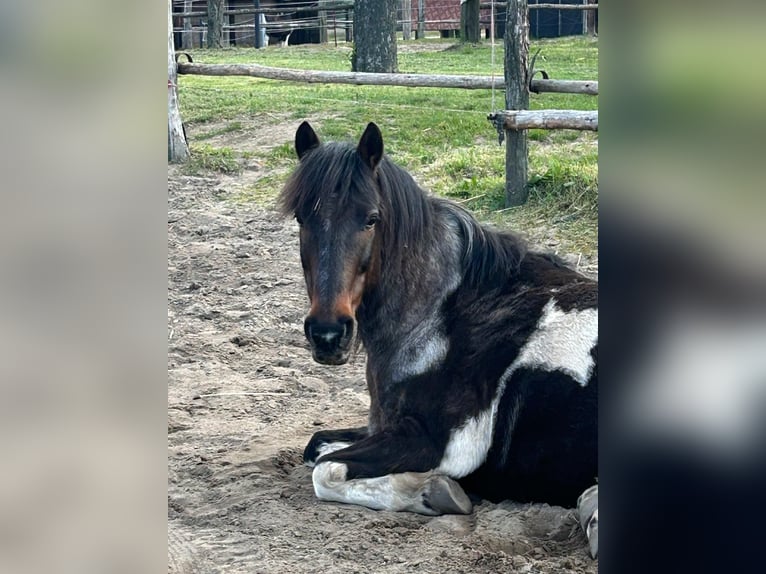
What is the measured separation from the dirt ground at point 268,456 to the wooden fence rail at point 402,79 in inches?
102

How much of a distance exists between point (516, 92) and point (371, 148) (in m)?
4.63

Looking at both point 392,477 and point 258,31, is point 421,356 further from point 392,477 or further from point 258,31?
point 258,31

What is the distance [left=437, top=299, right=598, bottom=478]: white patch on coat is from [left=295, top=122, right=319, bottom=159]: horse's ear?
125cm

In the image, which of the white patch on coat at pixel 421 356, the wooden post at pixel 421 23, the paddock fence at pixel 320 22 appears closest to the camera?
the white patch on coat at pixel 421 356

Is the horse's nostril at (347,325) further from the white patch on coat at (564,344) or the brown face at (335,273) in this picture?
the white patch on coat at (564,344)

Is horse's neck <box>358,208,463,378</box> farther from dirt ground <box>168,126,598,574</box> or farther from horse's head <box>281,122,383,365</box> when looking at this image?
dirt ground <box>168,126,598,574</box>

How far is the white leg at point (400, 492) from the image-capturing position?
144 inches

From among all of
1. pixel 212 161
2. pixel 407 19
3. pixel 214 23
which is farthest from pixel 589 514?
pixel 407 19

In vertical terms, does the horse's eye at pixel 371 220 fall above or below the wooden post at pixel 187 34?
below

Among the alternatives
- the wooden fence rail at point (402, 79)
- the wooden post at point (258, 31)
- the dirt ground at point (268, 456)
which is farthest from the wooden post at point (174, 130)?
the wooden post at point (258, 31)

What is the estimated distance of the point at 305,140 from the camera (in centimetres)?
405

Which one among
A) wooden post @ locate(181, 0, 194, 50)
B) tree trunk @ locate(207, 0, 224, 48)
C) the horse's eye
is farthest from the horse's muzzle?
wooden post @ locate(181, 0, 194, 50)
